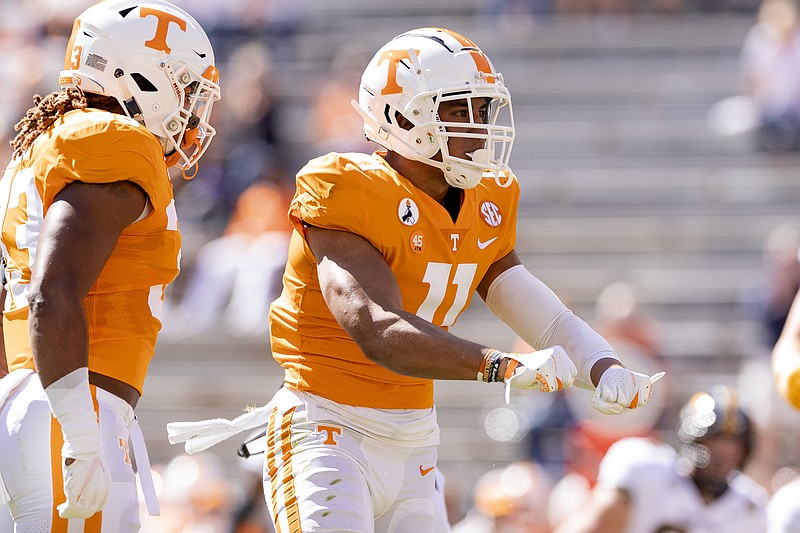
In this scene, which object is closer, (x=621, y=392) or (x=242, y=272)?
(x=621, y=392)

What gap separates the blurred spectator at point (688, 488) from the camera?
515cm

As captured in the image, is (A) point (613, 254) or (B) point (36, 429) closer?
(B) point (36, 429)

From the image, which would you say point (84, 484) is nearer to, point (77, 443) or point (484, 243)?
point (77, 443)

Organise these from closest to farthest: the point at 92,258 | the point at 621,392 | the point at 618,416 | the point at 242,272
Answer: the point at 92,258 → the point at 621,392 → the point at 618,416 → the point at 242,272

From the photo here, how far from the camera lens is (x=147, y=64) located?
11.6 feet

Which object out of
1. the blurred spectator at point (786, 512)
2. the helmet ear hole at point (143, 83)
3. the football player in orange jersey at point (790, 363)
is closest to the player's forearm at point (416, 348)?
the helmet ear hole at point (143, 83)

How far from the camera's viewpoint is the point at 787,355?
4.36 meters

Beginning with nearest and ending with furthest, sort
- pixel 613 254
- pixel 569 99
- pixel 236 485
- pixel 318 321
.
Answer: pixel 318 321 < pixel 236 485 < pixel 613 254 < pixel 569 99

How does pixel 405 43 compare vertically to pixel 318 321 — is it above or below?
above

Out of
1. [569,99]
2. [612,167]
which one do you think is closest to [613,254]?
[612,167]

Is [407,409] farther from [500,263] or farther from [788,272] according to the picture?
[788,272]

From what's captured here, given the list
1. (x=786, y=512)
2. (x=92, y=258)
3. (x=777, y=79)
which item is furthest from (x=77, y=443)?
(x=777, y=79)

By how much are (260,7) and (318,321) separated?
28.5 feet

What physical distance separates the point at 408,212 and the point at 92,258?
84 centimetres
